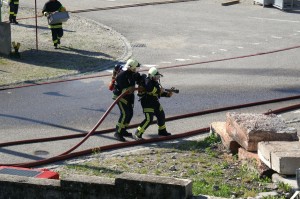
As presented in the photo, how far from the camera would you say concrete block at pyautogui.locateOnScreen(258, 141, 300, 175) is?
11.8m

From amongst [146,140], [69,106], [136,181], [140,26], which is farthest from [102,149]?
[140,26]

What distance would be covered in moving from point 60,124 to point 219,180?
465 cm

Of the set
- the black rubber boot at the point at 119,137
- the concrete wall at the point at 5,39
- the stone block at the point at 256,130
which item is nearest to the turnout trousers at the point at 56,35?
the concrete wall at the point at 5,39

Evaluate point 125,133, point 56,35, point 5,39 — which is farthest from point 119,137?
point 56,35

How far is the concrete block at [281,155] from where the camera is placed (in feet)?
38.6

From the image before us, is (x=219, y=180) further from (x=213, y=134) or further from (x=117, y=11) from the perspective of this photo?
(x=117, y=11)

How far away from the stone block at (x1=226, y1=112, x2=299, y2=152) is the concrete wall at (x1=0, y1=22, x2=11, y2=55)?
32.1 ft

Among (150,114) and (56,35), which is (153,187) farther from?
(56,35)

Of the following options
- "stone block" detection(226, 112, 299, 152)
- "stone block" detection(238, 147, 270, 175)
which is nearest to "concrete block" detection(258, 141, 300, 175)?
"stone block" detection(238, 147, 270, 175)

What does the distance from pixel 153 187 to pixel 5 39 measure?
13064 mm

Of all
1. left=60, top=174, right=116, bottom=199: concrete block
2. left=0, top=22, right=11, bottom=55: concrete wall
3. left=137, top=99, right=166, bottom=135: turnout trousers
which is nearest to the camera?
left=60, top=174, right=116, bottom=199: concrete block

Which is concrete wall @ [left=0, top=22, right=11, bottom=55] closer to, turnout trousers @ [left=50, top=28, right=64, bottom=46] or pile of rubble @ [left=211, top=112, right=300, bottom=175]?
turnout trousers @ [left=50, top=28, right=64, bottom=46]

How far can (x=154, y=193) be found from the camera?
9.88m

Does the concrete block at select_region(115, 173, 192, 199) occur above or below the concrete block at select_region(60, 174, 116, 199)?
above
